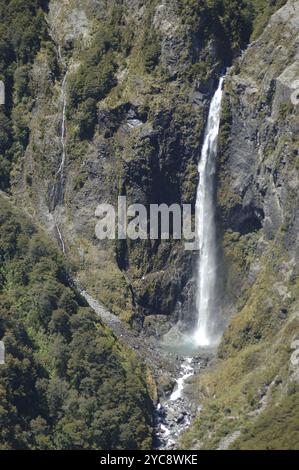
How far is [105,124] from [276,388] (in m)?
34.4

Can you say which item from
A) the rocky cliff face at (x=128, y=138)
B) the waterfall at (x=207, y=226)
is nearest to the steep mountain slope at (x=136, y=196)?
the rocky cliff face at (x=128, y=138)

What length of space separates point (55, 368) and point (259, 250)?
21.2 meters

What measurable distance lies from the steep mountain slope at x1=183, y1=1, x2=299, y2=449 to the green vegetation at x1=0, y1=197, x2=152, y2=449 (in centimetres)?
565

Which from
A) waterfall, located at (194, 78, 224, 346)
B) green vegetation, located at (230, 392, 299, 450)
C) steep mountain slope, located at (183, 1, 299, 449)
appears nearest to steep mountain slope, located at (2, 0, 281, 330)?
waterfall, located at (194, 78, 224, 346)

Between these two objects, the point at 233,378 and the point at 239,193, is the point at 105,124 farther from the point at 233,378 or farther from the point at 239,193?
the point at 233,378

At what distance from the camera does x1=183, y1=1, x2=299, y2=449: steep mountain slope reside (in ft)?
381

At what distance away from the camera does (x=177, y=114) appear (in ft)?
452

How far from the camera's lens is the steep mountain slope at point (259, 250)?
116 metres

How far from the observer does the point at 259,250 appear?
131 meters

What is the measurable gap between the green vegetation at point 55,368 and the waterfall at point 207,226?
1112cm

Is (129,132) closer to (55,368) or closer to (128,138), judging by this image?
(128,138)

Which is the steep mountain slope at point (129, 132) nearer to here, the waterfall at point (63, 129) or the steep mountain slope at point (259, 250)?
the waterfall at point (63, 129)

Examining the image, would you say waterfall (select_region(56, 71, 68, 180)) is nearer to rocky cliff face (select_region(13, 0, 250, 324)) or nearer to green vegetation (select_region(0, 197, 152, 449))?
rocky cliff face (select_region(13, 0, 250, 324))

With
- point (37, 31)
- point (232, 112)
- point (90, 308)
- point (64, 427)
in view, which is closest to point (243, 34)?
point (232, 112)
